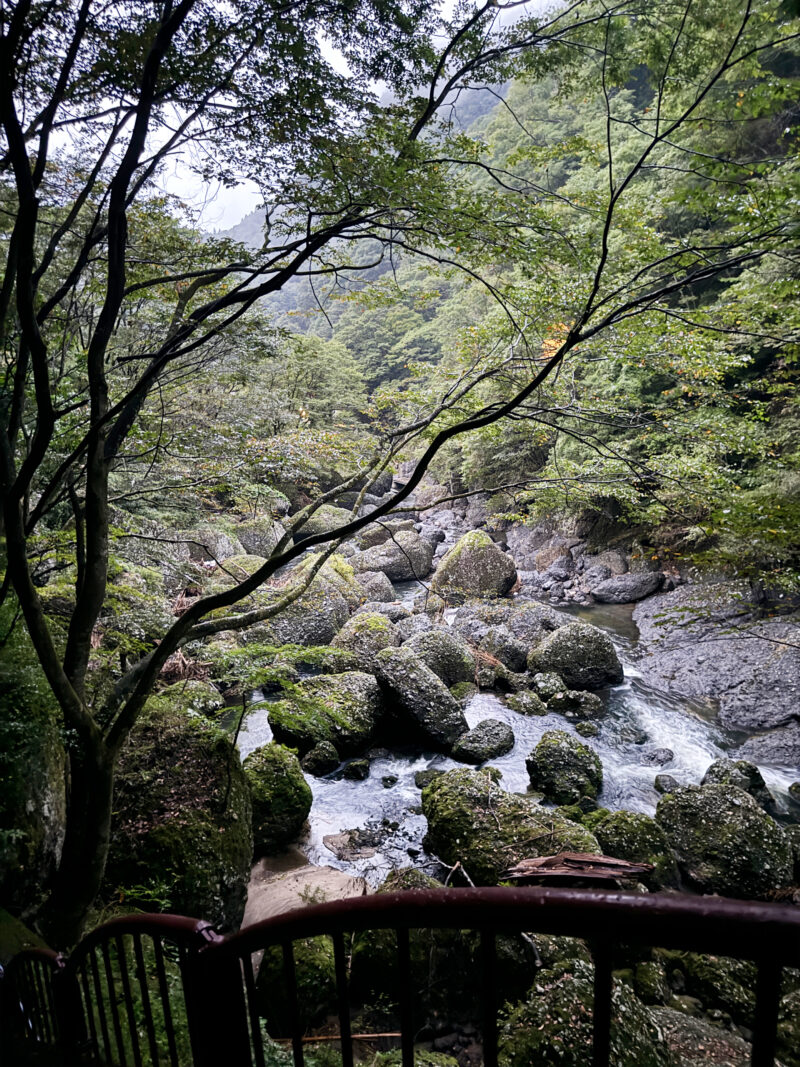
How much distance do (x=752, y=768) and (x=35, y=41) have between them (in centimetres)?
1005

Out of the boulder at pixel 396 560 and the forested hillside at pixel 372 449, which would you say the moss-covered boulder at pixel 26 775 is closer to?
the forested hillside at pixel 372 449

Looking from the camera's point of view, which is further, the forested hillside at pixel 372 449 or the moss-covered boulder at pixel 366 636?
the moss-covered boulder at pixel 366 636

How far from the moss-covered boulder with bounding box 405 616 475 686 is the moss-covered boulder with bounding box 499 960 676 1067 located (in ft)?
22.4

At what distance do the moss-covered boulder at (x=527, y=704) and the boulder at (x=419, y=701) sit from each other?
4.88ft

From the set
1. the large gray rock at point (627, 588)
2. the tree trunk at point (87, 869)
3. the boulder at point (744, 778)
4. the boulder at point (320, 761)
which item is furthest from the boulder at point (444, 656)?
the tree trunk at point (87, 869)

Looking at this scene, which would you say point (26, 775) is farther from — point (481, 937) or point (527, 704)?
point (527, 704)

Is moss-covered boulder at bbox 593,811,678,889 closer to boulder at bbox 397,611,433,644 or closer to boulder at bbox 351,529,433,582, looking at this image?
boulder at bbox 397,611,433,644

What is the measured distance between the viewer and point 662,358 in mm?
5402

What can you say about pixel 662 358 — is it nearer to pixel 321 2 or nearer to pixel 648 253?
pixel 648 253

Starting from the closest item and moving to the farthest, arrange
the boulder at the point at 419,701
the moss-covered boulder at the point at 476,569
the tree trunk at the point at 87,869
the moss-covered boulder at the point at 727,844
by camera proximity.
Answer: the tree trunk at the point at 87,869 < the moss-covered boulder at the point at 727,844 < the boulder at the point at 419,701 < the moss-covered boulder at the point at 476,569

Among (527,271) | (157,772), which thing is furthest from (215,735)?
(527,271)

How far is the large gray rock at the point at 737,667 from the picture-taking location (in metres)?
8.59

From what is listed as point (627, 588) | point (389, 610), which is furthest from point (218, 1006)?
point (627, 588)

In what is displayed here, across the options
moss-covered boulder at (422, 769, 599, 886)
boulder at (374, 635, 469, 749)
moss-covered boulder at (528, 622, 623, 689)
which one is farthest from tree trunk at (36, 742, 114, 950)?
moss-covered boulder at (528, 622, 623, 689)
